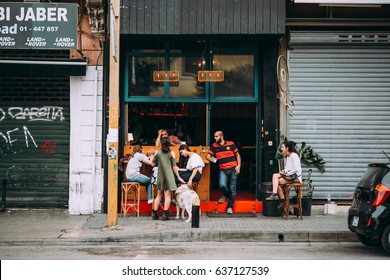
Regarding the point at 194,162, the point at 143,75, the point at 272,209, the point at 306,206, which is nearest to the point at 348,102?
the point at 306,206

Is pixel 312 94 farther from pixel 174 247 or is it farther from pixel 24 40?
pixel 24 40

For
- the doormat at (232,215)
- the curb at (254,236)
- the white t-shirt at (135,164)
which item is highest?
the white t-shirt at (135,164)

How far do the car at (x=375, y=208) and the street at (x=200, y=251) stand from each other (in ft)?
1.44

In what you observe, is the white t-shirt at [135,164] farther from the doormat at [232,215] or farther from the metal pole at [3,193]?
the metal pole at [3,193]

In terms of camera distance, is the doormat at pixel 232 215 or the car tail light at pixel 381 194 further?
the doormat at pixel 232 215

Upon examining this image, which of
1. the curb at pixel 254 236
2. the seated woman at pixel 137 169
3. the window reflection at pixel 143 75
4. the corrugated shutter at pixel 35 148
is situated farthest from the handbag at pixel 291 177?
Result: the corrugated shutter at pixel 35 148

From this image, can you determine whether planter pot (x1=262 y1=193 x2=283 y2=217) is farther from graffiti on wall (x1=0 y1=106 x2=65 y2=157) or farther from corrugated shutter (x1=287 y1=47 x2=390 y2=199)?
graffiti on wall (x1=0 y1=106 x2=65 y2=157)

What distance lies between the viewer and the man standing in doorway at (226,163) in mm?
15297

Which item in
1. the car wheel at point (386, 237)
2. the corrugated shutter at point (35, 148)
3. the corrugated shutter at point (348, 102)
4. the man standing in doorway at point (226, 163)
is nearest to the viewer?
the car wheel at point (386, 237)

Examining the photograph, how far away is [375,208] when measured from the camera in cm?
1080

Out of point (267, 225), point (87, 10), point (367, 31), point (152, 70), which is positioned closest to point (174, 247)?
point (267, 225)

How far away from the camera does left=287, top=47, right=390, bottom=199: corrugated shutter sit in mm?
15977

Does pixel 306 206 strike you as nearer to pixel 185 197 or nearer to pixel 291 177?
pixel 291 177

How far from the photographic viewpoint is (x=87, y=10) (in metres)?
15.4
